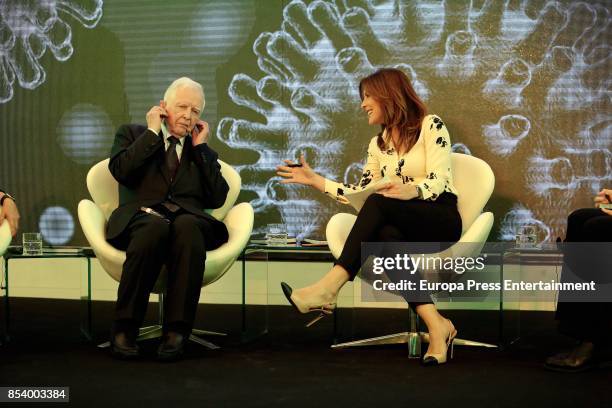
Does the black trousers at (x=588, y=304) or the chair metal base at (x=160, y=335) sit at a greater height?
the black trousers at (x=588, y=304)

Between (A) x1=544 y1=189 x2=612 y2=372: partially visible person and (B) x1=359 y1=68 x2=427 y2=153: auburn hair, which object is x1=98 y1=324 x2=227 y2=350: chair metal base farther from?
(A) x1=544 y1=189 x2=612 y2=372: partially visible person

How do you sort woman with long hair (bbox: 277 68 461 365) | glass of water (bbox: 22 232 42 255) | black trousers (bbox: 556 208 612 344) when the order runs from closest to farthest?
black trousers (bbox: 556 208 612 344) → woman with long hair (bbox: 277 68 461 365) → glass of water (bbox: 22 232 42 255)

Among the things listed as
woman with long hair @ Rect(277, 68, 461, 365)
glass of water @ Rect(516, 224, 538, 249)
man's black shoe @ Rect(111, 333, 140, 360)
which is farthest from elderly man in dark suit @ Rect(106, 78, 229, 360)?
glass of water @ Rect(516, 224, 538, 249)

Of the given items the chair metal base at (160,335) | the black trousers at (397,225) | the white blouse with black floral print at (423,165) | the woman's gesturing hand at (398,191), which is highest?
the white blouse with black floral print at (423,165)

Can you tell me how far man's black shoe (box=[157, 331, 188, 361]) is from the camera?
3.03 m

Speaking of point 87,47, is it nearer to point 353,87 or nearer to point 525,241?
point 353,87

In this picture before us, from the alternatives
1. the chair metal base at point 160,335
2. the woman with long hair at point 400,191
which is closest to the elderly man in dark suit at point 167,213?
the chair metal base at point 160,335

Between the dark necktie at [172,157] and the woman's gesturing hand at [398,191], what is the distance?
965 mm

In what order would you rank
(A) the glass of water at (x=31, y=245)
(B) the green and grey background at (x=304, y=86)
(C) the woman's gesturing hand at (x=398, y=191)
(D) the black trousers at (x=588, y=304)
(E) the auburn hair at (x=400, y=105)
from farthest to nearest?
1. (B) the green and grey background at (x=304, y=86)
2. (A) the glass of water at (x=31, y=245)
3. (E) the auburn hair at (x=400, y=105)
4. (C) the woman's gesturing hand at (x=398, y=191)
5. (D) the black trousers at (x=588, y=304)

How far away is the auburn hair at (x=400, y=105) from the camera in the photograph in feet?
11.3

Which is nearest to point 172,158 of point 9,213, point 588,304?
point 9,213

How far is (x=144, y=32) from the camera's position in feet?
16.3

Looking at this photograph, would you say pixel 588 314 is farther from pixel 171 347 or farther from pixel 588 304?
pixel 171 347

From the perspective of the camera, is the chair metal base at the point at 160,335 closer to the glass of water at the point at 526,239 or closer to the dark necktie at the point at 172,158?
the dark necktie at the point at 172,158
